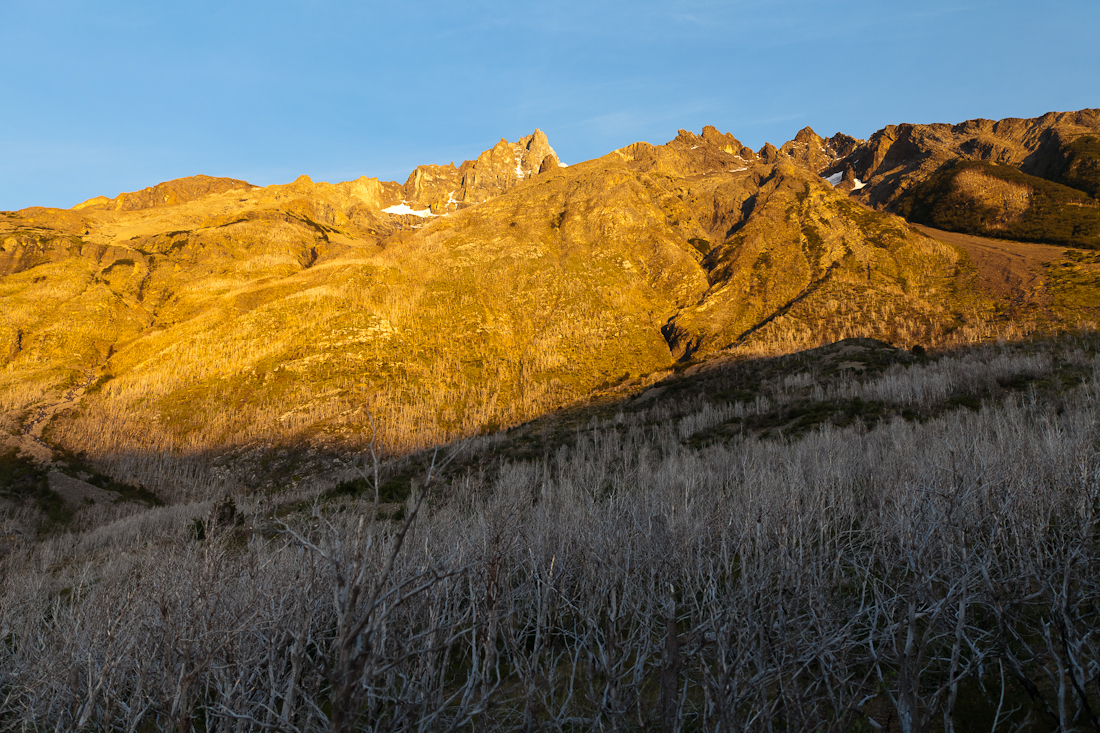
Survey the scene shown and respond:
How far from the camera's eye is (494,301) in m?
83.4

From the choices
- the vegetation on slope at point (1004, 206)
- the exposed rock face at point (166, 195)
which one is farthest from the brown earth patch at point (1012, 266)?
the exposed rock face at point (166, 195)

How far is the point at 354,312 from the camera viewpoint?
250ft

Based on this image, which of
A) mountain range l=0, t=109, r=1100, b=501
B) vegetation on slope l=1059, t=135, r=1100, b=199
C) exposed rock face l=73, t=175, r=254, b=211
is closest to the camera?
mountain range l=0, t=109, r=1100, b=501

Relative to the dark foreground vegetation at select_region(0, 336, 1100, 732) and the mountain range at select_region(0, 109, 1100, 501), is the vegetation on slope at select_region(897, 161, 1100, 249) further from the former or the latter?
the dark foreground vegetation at select_region(0, 336, 1100, 732)

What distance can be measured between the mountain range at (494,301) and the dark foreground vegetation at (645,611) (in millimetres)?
40098

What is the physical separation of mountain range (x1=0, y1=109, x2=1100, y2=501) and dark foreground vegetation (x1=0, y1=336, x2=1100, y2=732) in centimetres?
4010

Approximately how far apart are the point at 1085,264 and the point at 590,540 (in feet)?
277

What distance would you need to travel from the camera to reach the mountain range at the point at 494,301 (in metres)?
57.6

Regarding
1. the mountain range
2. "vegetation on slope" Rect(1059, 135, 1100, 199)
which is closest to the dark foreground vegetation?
the mountain range

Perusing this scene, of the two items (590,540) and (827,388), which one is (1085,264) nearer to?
(827,388)

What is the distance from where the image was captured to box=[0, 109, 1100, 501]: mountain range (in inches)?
2267

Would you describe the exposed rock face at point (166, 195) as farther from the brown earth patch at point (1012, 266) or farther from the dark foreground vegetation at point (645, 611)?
the brown earth patch at point (1012, 266)

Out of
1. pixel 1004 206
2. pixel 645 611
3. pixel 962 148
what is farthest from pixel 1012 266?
pixel 645 611

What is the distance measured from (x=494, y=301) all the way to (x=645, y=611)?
7776cm
